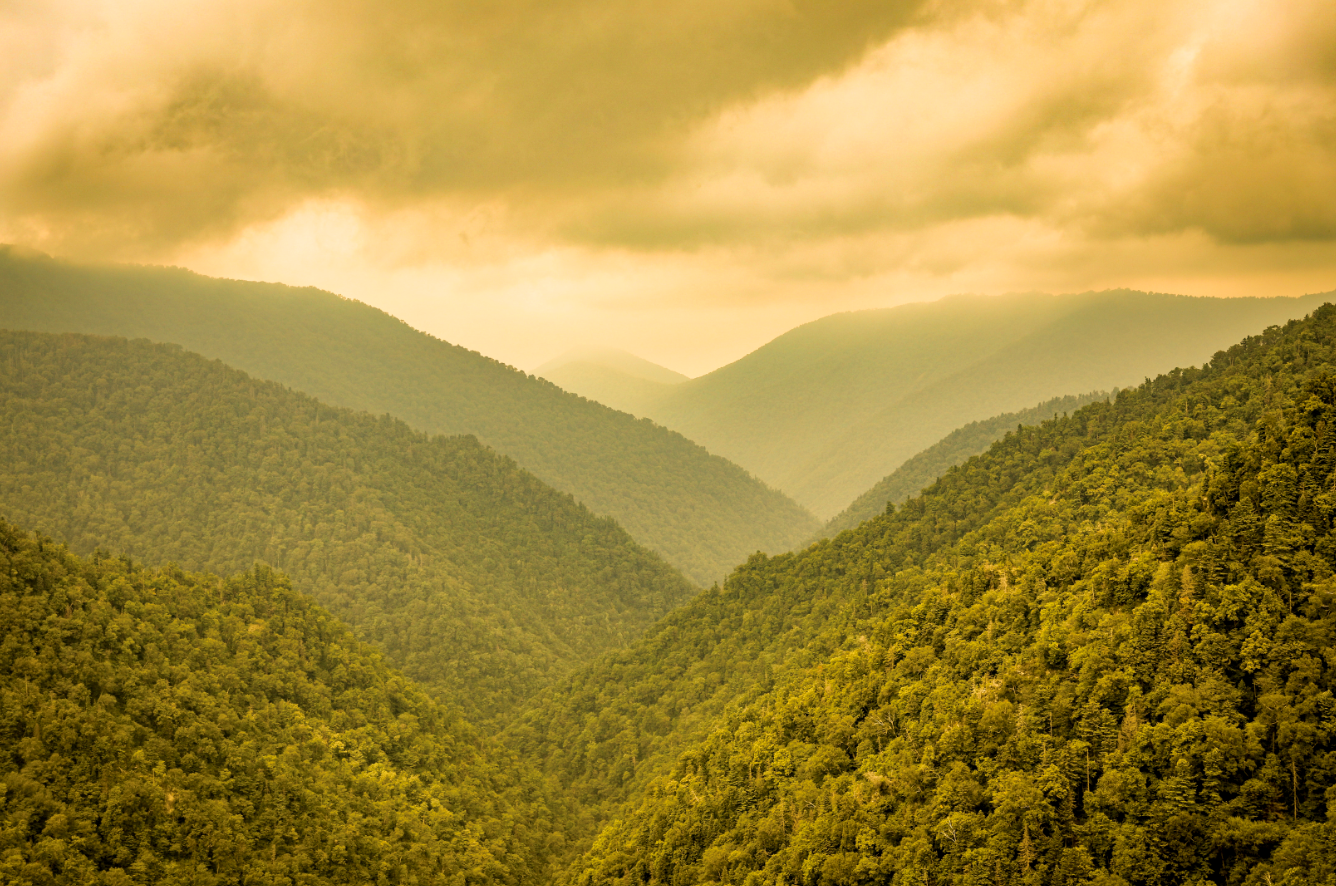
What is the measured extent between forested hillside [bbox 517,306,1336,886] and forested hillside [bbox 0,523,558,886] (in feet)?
61.9

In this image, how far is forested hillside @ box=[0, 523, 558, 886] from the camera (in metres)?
69.9

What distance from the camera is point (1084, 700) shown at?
5397cm

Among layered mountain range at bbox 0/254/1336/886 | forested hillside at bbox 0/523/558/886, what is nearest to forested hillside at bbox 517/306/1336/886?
layered mountain range at bbox 0/254/1336/886

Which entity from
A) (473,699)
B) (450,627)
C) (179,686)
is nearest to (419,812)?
(179,686)

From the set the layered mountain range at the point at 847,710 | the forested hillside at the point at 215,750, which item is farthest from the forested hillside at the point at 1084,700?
the forested hillside at the point at 215,750

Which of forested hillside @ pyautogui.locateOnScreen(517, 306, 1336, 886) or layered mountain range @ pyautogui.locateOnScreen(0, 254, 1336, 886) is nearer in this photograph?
forested hillside @ pyautogui.locateOnScreen(517, 306, 1336, 886)

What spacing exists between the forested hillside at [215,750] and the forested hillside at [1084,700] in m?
18.9

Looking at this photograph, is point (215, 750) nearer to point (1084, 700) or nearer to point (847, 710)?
point (847, 710)

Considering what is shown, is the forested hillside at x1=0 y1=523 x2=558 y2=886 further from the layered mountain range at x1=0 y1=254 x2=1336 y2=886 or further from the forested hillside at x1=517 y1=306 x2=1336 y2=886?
the forested hillside at x1=517 y1=306 x2=1336 y2=886

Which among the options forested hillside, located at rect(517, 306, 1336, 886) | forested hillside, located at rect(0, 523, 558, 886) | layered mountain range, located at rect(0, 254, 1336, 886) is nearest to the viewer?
forested hillside, located at rect(517, 306, 1336, 886)

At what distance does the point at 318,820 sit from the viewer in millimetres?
83375

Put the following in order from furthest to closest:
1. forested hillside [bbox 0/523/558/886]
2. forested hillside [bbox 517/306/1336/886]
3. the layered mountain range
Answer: forested hillside [bbox 0/523/558/886]
the layered mountain range
forested hillside [bbox 517/306/1336/886]

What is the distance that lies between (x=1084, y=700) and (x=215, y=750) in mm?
79126

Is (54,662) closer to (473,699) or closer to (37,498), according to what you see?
(473,699)
